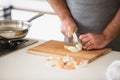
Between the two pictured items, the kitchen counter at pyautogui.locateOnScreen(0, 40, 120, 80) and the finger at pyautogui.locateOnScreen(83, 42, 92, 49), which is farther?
the finger at pyautogui.locateOnScreen(83, 42, 92, 49)

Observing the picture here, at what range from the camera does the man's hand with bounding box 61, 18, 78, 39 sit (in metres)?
1.40

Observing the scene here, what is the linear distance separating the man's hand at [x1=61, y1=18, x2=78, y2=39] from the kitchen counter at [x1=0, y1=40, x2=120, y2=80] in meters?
0.26

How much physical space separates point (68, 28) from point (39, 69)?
16.9 inches

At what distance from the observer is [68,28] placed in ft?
4.62

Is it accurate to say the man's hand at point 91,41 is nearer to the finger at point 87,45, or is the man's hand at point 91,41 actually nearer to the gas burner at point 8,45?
the finger at point 87,45

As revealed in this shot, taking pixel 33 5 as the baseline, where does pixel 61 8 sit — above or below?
above

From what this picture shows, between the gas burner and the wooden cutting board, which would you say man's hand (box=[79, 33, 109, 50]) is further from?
the gas burner

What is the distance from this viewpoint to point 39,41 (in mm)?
1421

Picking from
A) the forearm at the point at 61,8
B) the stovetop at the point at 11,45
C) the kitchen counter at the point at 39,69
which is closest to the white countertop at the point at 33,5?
the forearm at the point at 61,8

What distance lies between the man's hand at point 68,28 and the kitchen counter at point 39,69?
26 centimetres

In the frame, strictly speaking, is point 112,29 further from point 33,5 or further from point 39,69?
point 33,5

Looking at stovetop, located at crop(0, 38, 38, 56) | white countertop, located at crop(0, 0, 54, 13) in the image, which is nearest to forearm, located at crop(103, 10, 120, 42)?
stovetop, located at crop(0, 38, 38, 56)

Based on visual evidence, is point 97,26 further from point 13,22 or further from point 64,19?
point 13,22

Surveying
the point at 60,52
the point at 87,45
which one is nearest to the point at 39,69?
the point at 60,52
